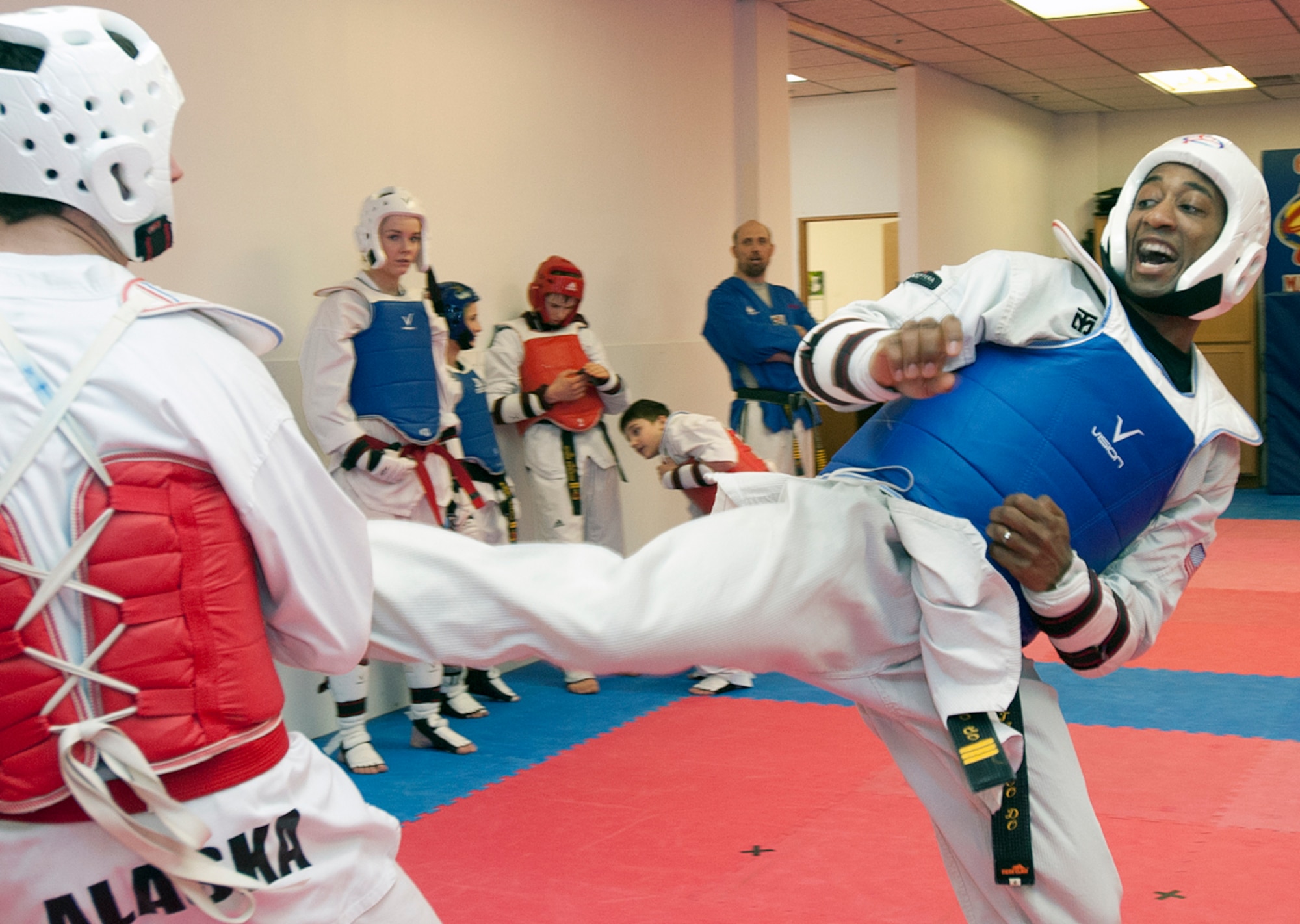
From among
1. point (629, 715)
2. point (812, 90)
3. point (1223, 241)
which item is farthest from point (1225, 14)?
point (1223, 241)

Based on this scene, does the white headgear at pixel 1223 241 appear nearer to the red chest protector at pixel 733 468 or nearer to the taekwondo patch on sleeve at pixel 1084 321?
the taekwondo patch on sleeve at pixel 1084 321

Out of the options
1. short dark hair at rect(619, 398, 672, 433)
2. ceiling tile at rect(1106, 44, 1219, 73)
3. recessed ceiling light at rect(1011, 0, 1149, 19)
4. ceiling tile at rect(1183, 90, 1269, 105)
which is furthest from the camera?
ceiling tile at rect(1183, 90, 1269, 105)

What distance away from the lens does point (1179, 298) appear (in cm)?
210

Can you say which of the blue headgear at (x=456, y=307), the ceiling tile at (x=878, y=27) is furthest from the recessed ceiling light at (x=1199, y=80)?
the blue headgear at (x=456, y=307)

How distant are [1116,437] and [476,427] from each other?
333cm

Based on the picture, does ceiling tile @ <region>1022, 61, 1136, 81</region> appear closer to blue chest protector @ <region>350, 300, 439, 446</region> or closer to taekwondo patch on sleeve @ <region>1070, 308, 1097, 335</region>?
blue chest protector @ <region>350, 300, 439, 446</region>

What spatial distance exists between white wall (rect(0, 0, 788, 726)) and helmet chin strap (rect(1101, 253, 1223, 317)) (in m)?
3.13

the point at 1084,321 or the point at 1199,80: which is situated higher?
the point at 1199,80

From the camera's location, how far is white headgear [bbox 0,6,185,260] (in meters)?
1.36

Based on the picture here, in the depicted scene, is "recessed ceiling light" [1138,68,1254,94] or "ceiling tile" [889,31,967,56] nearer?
"ceiling tile" [889,31,967,56]

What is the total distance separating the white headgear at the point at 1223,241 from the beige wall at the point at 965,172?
27.6 ft

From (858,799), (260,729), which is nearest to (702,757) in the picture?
(858,799)

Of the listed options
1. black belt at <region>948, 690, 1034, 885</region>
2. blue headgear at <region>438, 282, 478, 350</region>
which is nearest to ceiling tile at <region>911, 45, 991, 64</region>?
blue headgear at <region>438, 282, 478, 350</region>

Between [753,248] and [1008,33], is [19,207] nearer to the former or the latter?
[753,248]
